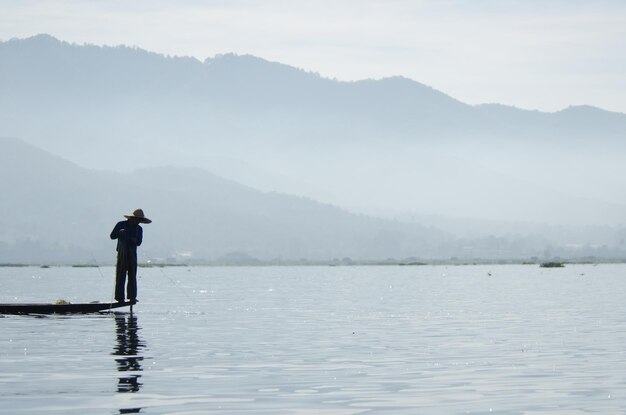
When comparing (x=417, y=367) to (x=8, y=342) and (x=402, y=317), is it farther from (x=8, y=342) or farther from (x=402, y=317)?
(x=402, y=317)

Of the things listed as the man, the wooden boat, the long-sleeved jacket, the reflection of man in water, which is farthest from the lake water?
the long-sleeved jacket

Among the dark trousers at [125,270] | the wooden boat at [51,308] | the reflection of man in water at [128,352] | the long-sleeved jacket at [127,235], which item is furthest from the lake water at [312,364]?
the long-sleeved jacket at [127,235]

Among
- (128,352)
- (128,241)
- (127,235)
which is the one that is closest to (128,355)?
(128,352)

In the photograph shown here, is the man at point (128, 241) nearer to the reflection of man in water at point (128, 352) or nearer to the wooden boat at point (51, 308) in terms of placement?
the wooden boat at point (51, 308)

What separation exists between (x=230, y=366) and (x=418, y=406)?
8843 mm

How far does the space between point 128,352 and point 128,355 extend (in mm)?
1042

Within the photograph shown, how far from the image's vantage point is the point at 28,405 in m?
26.1

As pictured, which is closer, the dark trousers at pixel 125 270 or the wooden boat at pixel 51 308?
the dark trousers at pixel 125 270

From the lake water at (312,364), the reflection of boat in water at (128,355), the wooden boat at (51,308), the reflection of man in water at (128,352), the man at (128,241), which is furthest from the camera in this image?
the wooden boat at (51,308)

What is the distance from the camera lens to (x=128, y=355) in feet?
121

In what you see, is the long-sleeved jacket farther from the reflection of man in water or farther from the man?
the reflection of man in water

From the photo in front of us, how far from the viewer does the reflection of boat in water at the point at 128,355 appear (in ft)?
95.7

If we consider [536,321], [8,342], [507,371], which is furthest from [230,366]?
[536,321]

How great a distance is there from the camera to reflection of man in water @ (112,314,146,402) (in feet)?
96.9
